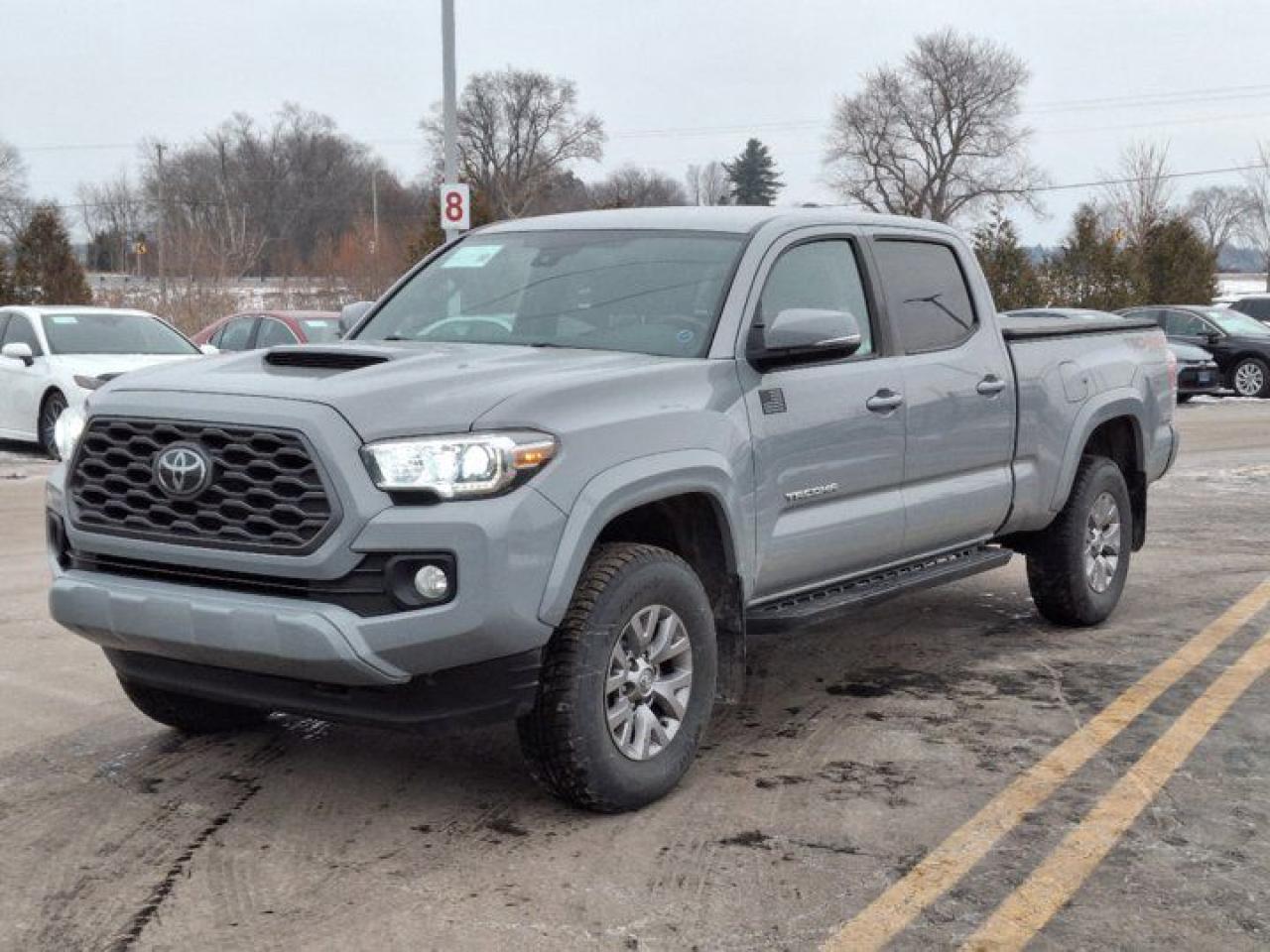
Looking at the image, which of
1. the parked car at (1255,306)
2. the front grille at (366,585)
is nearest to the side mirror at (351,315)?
the front grille at (366,585)

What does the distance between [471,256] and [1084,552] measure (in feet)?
10.6

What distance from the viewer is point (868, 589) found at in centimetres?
597

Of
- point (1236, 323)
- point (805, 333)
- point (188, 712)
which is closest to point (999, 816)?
point (805, 333)

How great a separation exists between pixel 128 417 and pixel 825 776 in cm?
242

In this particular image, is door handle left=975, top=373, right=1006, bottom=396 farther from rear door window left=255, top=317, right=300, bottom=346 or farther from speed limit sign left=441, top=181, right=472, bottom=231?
speed limit sign left=441, top=181, right=472, bottom=231

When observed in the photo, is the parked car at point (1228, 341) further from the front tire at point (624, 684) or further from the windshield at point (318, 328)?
the front tire at point (624, 684)

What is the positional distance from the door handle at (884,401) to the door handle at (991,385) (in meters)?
0.72

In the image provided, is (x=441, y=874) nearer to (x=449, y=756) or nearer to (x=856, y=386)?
(x=449, y=756)

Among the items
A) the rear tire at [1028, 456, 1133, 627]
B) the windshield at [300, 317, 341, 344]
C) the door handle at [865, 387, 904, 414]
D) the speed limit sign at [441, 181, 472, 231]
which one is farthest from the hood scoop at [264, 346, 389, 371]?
the speed limit sign at [441, 181, 472, 231]

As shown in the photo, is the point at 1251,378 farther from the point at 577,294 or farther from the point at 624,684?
the point at 624,684

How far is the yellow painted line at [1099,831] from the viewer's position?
3.91m

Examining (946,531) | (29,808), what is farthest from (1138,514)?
(29,808)

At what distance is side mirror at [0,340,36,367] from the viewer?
613 inches

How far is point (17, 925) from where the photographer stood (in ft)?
12.8
